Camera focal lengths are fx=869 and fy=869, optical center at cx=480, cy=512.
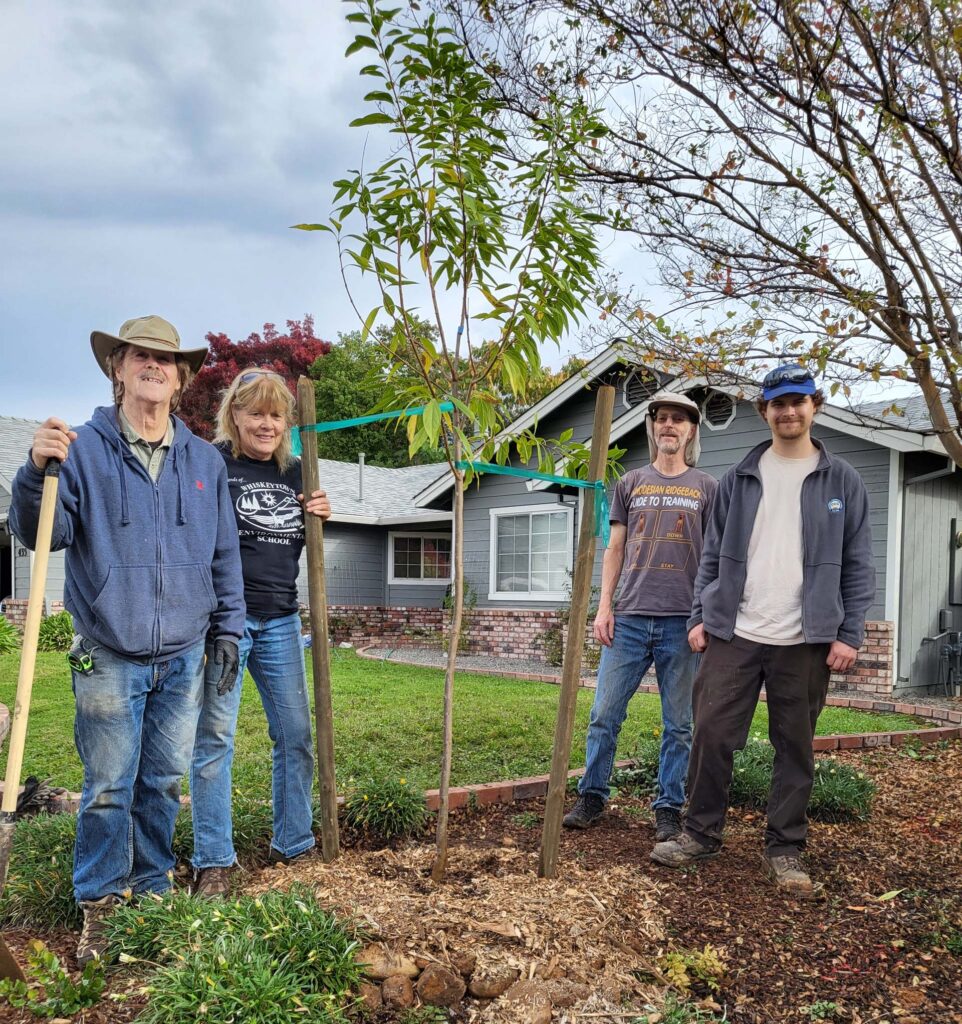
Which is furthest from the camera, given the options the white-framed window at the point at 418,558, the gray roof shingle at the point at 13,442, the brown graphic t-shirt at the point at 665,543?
the gray roof shingle at the point at 13,442

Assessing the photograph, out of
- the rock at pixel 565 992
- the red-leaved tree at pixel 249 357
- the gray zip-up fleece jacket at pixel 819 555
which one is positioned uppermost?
the red-leaved tree at pixel 249 357

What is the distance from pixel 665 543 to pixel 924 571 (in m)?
7.91

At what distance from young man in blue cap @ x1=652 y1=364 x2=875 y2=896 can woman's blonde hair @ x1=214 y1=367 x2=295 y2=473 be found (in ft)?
6.16

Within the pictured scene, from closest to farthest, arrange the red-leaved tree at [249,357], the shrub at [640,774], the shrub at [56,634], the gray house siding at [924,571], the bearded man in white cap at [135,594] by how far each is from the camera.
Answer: the bearded man in white cap at [135,594] → the shrub at [640,774] → the gray house siding at [924,571] → the shrub at [56,634] → the red-leaved tree at [249,357]

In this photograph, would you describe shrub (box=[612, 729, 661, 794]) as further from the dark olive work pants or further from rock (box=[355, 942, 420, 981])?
rock (box=[355, 942, 420, 981])

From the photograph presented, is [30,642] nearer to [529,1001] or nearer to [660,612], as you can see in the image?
[529,1001]

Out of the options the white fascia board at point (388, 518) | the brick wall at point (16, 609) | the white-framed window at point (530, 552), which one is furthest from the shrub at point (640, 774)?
the brick wall at point (16, 609)

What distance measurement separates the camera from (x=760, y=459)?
3.77 meters

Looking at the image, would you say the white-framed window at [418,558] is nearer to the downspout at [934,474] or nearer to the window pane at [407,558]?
the window pane at [407,558]

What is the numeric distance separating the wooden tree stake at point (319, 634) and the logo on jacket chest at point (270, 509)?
0.09 m

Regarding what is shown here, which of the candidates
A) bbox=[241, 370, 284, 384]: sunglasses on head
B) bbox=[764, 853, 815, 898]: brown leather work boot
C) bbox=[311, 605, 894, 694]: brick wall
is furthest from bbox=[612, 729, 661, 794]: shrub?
bbox=[311, 605, 894, 694]: brick wall

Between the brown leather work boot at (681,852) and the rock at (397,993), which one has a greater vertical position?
the rock at (397,993)

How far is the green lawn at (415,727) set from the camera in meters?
5.25

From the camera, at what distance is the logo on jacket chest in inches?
134
